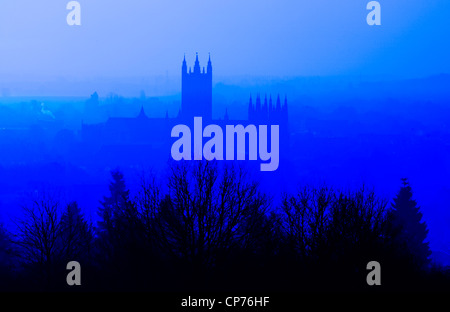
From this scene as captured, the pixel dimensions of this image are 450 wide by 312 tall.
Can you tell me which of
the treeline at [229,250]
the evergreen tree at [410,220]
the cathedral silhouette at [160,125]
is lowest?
the treeline at [229,250]

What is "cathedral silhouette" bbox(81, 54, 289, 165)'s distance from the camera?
19328mm

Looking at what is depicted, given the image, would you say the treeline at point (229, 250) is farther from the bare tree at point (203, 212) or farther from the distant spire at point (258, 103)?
the distant spire at point (258, 103)

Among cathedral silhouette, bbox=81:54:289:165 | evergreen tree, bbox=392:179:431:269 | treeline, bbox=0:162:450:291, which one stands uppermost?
cathedral silhouette, bbox=81:54:289:165

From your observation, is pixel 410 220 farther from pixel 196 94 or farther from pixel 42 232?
pixel 42 232

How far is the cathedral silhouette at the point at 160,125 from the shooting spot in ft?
63.4

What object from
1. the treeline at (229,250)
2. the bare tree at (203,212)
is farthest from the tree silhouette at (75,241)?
the bare tree at (203,212)

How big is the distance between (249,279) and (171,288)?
1.58 metres

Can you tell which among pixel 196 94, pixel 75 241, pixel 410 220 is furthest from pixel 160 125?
pixel 410 220

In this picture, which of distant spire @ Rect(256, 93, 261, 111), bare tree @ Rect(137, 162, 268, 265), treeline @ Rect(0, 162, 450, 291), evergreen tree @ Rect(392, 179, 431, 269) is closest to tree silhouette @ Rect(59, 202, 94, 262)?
treeline @ Rect(0, 162, 450, 291)

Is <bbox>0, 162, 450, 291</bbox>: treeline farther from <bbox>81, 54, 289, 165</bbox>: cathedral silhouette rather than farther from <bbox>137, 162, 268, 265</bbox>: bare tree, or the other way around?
<bbox>81, 54, 289, 165</bbox>: cathedral silhouette

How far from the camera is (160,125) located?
24.5 meters

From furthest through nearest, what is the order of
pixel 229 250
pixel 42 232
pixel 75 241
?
pixel 75 241 → pixel 42 232 → pixel 229 250

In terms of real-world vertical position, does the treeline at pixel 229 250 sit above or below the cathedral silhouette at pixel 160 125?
below

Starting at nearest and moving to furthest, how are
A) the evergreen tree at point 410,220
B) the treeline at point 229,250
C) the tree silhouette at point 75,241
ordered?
1. the treeline at point 229,250
2. the tree silhouette at point 75,241
3. the evergreen tree at point 410,220
